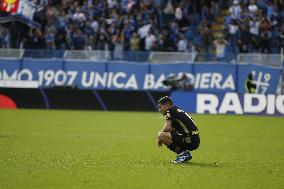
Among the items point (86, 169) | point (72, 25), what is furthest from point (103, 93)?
point (86, 169)

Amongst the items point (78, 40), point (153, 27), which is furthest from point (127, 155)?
point (153, 27)

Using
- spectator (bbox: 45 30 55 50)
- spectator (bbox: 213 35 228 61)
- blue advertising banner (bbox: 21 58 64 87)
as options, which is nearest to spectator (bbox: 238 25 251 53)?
spectator (bbox: 213 35 228 61)

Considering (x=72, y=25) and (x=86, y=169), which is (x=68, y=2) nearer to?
(x=72, y=25)

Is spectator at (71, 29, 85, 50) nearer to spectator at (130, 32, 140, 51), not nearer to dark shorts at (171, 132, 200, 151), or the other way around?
spectator at (130, 32, 140, 51)

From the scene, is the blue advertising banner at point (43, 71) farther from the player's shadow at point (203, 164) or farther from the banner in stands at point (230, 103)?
the player's shadow at point (203, 164)

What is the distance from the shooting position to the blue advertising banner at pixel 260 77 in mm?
33594

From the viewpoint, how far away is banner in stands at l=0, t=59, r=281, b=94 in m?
33.8

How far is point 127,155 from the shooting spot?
1493 centimetres

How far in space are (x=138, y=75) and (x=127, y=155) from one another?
66.8ft

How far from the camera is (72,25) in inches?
1411

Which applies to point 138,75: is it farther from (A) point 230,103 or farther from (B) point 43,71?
(A) point 230,103

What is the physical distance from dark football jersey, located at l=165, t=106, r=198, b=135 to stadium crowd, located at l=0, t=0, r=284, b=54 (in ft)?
69.1

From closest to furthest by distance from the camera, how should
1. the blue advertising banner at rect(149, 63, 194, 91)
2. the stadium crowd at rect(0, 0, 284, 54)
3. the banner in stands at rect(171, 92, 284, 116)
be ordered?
the banner in stands at rect(171, 92, 284, 116) < the stadium crowd at rect(0, 0, 284, 54) < the blue advertising banner at rect(149, 63, 194, 91)

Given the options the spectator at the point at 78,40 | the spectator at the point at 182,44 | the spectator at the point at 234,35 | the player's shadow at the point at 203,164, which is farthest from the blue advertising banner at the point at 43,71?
the player's shadow at the point at 203,164
